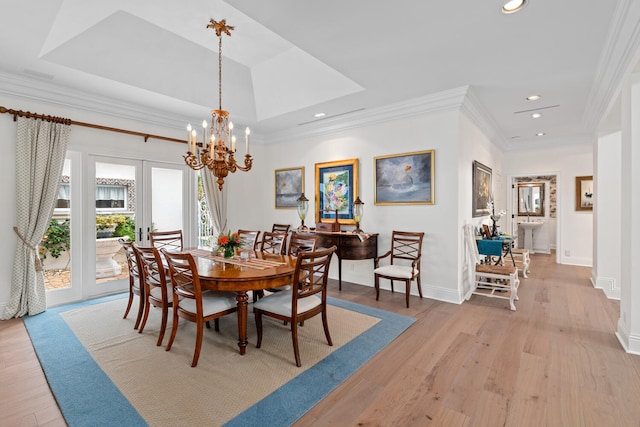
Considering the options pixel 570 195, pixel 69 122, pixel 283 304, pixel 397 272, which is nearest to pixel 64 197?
pixel 69 122

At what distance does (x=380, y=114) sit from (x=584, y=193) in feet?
17.0

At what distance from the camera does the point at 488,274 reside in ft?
13.5

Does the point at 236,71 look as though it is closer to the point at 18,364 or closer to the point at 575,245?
the point at 18,364

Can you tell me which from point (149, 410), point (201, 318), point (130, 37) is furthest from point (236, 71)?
point (149, 410)

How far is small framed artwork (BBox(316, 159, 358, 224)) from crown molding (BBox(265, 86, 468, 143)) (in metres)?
0.61

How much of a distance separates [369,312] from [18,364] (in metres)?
3.31

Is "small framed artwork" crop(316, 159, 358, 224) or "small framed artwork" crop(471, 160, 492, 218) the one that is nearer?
"small framed artwork" crop(471, 160, 492, 218)

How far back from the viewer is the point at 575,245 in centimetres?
661

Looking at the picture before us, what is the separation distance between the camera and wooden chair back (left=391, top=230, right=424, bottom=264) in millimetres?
4324

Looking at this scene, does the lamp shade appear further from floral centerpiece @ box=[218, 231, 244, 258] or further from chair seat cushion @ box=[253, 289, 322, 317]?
chair seat cushion @ box=[253, 289, 322, 317]

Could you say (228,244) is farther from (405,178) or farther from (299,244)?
(405,178)

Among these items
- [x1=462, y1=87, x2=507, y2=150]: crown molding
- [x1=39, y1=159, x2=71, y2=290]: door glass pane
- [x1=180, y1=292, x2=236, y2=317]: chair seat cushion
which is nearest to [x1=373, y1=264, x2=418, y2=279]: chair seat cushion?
[x1=180, y1=292, x2=236, y2=317]: chair seat cushion

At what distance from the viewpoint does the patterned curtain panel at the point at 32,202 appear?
11.7ft

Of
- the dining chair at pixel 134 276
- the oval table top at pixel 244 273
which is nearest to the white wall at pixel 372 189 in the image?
the oval table top at pixel 244 273
